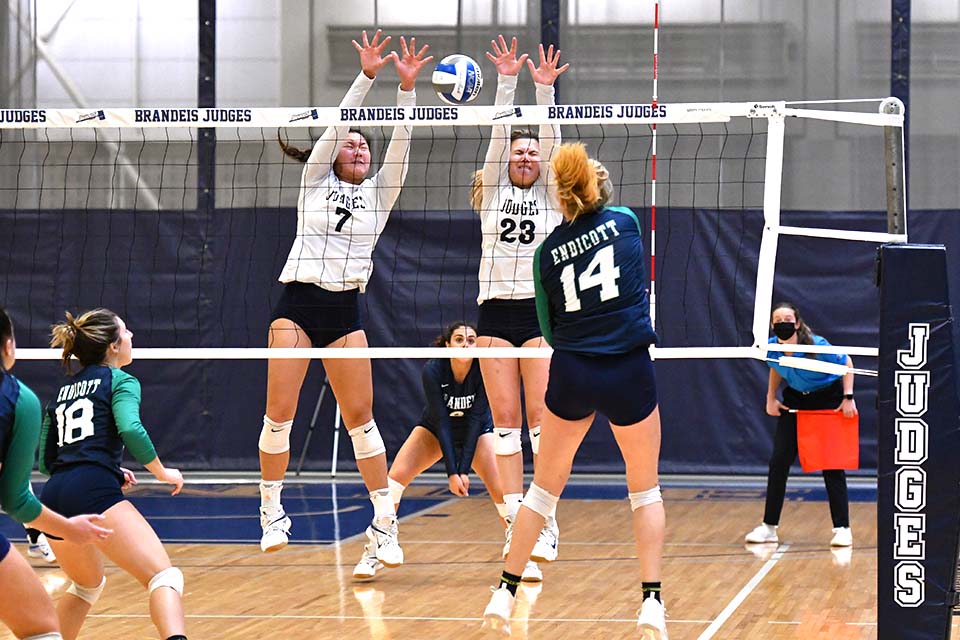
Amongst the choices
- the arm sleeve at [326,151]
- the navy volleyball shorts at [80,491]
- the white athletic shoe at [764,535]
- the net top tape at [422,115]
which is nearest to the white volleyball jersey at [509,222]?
the net top tape at [422,115]

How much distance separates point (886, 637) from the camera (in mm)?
4770

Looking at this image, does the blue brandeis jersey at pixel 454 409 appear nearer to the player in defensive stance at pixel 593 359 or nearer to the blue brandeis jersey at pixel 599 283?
the player in defensive stance at pixel 593 359

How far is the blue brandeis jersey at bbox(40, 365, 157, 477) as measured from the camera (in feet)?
14.3

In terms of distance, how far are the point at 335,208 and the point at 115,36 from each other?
6678mm

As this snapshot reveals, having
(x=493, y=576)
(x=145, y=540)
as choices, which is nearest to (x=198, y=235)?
(x=493, y=576)

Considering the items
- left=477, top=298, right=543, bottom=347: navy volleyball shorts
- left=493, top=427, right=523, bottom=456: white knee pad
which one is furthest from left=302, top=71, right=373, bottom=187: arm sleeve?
left=493, top=427, right=523, bottom=456: white knee pad

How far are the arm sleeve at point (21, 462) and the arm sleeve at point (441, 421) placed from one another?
12.0ft

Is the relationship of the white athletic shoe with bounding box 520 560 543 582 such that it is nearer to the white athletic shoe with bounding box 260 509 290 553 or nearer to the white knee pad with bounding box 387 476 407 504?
the white knee pad with bounding box 387 476 407 504

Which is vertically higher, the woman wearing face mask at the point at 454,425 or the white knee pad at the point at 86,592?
the woman wearing face mask at the point at 454,425

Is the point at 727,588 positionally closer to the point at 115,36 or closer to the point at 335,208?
the point at 335,208

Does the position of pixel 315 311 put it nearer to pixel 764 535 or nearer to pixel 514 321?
pixel 514 321

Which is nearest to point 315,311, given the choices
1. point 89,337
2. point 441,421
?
point 441,421

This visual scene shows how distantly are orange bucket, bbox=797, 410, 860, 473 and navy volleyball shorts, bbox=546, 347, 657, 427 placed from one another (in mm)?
3744

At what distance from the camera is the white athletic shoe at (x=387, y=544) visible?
21.7 feet
